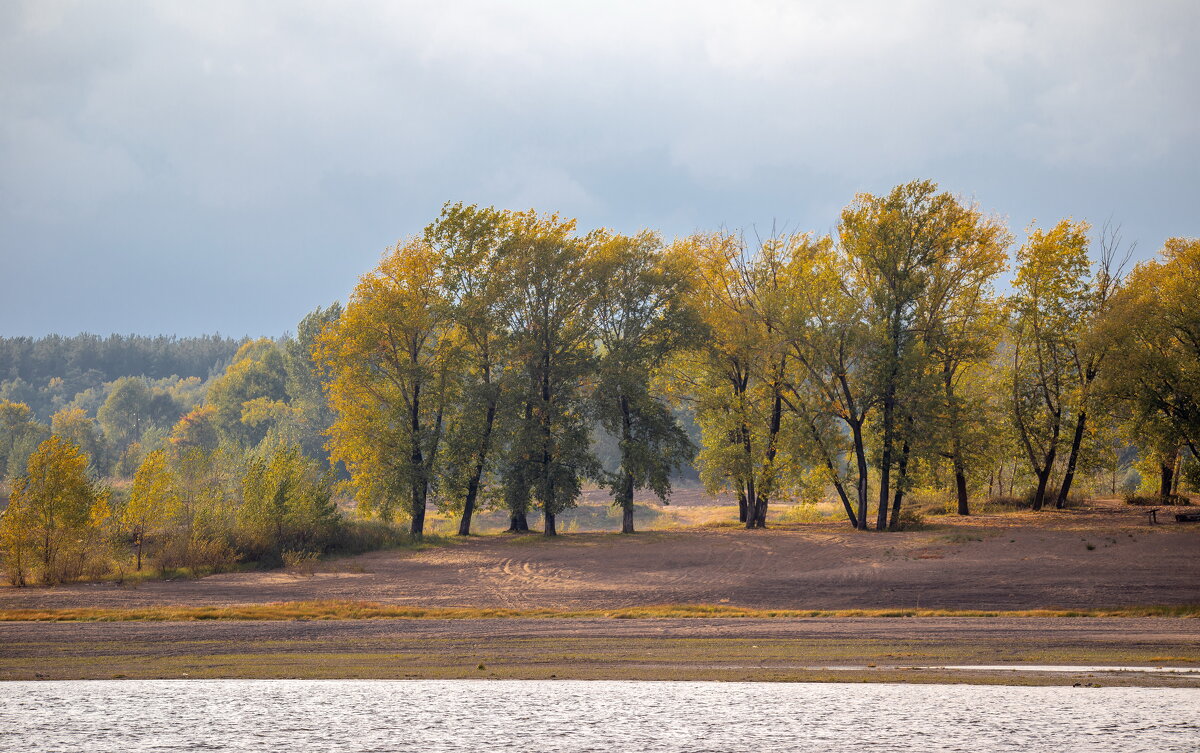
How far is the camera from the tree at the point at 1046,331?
45812 mm

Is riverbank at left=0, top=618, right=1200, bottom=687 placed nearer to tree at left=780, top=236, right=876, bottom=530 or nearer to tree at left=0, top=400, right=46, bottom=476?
tree at left=780, top=236, right=876, bottom=530

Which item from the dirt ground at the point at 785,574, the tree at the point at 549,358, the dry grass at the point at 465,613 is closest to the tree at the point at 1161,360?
the dirt ground at the point at 785,574

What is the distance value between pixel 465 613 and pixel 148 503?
1916cm

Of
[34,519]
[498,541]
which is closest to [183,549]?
[34,519]

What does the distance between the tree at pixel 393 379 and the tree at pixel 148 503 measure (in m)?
10.5

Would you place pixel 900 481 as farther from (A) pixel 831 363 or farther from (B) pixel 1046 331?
(B) pixel 1046 331

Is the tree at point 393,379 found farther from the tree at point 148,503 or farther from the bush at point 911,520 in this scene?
the bush at point 911,520

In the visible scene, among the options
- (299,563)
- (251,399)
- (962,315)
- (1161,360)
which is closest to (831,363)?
(962,315)

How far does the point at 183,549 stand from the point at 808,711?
33.4 m

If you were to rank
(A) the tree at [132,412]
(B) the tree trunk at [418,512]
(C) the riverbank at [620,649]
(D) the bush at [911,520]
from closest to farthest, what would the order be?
(C) the riverbank at [620,649] → (D) the bush at [911,520] → (B) the tree trunk at [418,512] → (A) the tree at [132,412]

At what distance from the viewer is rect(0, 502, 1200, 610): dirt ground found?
28531mm

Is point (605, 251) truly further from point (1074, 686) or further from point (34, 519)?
point (1074, 686)

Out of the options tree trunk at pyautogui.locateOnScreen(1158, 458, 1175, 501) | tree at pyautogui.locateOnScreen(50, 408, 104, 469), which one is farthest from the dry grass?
tree at pyautogui.locateOnScreen(50, 408, 104, 469)

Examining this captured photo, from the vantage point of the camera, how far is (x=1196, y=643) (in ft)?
57.5
